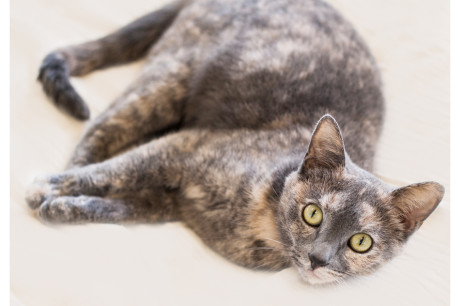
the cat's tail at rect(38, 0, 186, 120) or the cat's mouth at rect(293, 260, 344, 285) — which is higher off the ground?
the cat's tail at rect(38, 0, 186, 120)

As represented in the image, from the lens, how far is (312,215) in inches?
57.7

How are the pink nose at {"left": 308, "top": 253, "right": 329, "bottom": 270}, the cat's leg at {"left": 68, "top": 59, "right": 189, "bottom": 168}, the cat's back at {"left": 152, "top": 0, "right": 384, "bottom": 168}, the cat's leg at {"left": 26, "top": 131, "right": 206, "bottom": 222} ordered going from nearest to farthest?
1. the pink nose at {"left": 308, "top": 253, "right": 329, "bottom": 270}
2. the cat's leg at {"left": 26, "top": 131, "right": 206, "bottom": 222}
3. the cat's back at {"left": 152, "top": 0, "right": 384, "bottom": 168}
4. the cat's leg at {"left": 68, "top": 59, "right": 189, "bottom": 168}

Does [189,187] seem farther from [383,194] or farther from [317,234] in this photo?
[383,194]

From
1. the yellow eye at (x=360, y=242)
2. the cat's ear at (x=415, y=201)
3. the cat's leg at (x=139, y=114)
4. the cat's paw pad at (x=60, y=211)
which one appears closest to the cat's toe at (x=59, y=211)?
the cat's paw pad at (x=60, y=211)

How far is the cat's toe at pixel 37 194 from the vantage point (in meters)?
1.74

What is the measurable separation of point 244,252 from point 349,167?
485 mm

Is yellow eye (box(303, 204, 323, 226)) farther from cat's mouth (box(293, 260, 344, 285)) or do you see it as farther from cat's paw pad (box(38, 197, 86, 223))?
cat's paw pad (box(38, 197, 86, 223))

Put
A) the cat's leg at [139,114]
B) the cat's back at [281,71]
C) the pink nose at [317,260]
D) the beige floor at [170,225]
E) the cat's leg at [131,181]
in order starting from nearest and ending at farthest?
the pink nose at [317,260] < the beige floor at [170,225] < the cat's leg at [131,181] < the cat's back at [281,71] < the cat's leg at [139,114]

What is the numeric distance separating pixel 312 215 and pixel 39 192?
0.97 meters

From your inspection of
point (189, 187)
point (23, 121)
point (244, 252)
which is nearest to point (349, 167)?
point (244, 252)

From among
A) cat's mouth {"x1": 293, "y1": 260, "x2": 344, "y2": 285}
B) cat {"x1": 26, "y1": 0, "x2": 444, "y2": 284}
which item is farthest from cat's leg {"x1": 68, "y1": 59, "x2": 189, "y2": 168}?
cat's mouth {"x1": 293, "y1": 260, "x2": 344, "y2": 285}

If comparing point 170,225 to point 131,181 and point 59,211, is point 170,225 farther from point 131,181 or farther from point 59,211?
point 59,211

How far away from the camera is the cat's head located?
1.39 meters

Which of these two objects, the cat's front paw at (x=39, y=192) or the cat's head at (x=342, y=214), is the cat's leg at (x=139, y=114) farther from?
the cat's head at (x=342, y=214)
